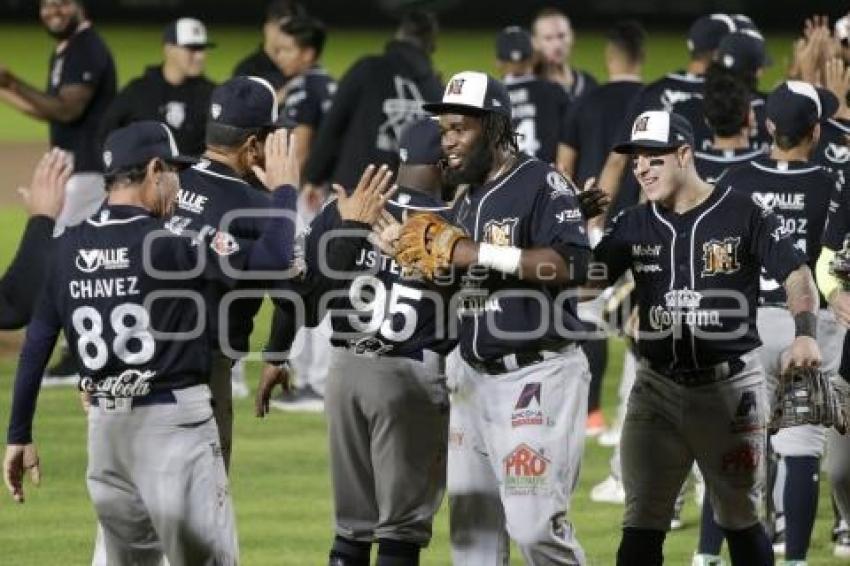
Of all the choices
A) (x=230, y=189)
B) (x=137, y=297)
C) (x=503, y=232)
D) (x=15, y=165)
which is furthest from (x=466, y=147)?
(x=15, y=165)

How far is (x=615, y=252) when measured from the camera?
7.00m

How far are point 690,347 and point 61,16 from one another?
7.12m

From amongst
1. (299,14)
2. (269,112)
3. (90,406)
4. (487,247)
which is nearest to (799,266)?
(487,247)

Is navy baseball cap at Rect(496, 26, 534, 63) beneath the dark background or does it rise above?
beneath

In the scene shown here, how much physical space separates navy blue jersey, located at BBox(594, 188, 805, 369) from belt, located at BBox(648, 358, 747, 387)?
0.8 inches

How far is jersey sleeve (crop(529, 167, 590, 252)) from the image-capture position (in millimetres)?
6344

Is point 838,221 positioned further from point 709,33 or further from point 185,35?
point 185,35

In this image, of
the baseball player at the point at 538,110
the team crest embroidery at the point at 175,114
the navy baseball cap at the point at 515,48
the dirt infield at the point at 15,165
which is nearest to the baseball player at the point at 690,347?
the baseball player at the point at 538,110

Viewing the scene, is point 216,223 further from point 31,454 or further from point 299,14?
point 299,14

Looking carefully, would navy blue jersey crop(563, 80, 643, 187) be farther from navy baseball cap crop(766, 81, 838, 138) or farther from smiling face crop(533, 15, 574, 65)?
navy baseball cap crop(766, 81, 838, 138)

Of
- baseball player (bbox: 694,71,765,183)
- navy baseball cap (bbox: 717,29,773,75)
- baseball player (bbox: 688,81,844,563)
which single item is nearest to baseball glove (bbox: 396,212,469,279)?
baseball player (bbox: 688,81,844,563)

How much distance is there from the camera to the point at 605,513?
30.1 feet

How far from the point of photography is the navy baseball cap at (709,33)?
34.4ft

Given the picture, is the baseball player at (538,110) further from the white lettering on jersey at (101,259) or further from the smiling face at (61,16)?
the white lettering on jersey at (101,259)
